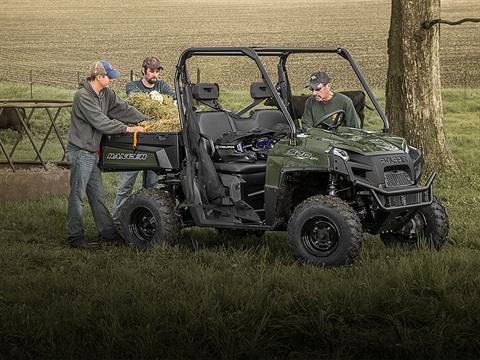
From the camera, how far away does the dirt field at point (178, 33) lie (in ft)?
132

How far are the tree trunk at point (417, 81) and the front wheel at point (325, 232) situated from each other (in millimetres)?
7098

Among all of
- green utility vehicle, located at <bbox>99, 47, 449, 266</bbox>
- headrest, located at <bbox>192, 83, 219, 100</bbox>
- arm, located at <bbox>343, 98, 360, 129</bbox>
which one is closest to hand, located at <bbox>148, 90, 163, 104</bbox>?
green utility vehicle, located at <bbox>99, 47, 449, 266</bbox>

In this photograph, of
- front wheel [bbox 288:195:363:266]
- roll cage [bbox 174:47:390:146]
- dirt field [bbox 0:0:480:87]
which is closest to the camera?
front wheel [bbox 288:195:363:266]

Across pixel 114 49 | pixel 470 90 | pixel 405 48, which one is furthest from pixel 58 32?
pixel 405 48

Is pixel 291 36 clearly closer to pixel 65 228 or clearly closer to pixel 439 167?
pixel 439 167

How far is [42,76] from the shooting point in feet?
124

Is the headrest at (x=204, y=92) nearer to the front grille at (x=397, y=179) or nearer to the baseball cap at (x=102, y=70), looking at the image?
the baseball cap at (x=102, y=70)

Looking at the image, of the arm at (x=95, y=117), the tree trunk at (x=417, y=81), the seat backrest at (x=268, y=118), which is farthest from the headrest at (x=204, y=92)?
the tree trunk at (x=417, y=81)

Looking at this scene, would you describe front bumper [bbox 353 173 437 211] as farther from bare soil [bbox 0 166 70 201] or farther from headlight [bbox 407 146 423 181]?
bare soil [bbox 0 166 70 201]

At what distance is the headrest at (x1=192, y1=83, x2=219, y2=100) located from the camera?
31.1 feet

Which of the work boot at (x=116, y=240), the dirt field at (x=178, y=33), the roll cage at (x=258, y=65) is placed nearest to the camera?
the roll cage at (x=258, y=65)

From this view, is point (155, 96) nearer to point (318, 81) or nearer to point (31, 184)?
point (318, 81)

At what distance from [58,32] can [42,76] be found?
12.5m

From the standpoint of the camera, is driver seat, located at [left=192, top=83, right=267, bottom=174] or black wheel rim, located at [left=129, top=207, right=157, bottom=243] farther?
black wheel rim, located at [left=129, top=207, right=157, bottom=243]
